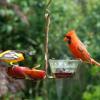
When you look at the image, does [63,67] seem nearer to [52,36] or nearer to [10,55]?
[10,55]

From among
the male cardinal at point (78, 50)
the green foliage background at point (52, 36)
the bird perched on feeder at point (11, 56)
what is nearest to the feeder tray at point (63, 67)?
the bird perched on feeder at point (11, 56)

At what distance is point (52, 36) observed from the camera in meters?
7.74

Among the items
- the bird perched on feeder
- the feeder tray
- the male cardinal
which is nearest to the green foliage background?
the male cardinal

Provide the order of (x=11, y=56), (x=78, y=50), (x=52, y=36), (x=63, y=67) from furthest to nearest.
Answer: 1. (x=52, y=36)
2. (x=78, y=50)
3. (x=63, y=67)
4. (x=11, y=56)

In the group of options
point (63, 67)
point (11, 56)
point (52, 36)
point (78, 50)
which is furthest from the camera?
point (52, 36)

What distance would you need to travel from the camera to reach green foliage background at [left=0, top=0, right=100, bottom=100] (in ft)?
24.7

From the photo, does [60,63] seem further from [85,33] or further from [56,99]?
[85,33]

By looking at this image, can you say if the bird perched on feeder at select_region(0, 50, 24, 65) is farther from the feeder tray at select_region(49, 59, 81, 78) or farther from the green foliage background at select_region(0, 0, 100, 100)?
the green foliage background at select_region(0, 0, 100, 100)

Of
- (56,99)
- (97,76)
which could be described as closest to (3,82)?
(56,99)

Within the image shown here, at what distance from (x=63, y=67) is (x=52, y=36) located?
3.61 m

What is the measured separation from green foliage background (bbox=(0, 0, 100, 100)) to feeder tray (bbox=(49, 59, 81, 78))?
316 cm

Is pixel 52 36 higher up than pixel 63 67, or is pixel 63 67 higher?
pixel 63 67

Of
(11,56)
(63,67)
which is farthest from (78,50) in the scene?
(11,56)

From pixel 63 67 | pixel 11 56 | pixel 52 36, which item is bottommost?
pixel 52 36
